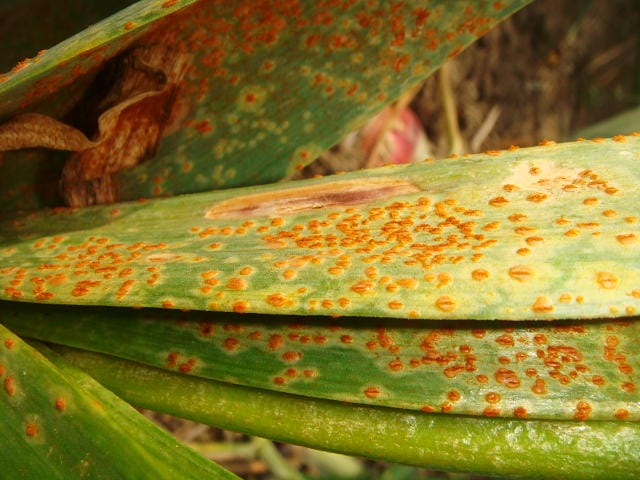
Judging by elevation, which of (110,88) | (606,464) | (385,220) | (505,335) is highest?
(110,88)

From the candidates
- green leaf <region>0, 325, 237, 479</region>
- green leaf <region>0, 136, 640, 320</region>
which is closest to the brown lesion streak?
green leaf <region>0, 136, 640, 320</region>

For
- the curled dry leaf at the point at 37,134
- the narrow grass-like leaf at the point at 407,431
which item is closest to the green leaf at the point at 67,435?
the narrow grass-like leaf at the point at 407,431

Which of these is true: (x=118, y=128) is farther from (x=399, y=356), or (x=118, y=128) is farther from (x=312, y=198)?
(x=399, y=356)

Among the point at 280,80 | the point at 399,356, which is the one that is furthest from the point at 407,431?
the point at 280,80

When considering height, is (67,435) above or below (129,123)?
below

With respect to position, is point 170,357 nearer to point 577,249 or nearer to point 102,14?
point 577,249

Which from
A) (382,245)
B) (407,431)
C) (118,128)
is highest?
(118,128)

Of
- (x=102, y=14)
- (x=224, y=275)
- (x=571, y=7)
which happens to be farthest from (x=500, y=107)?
(x=224, y=275)

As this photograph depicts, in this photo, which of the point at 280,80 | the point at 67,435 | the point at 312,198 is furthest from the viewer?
the point at 280,80
